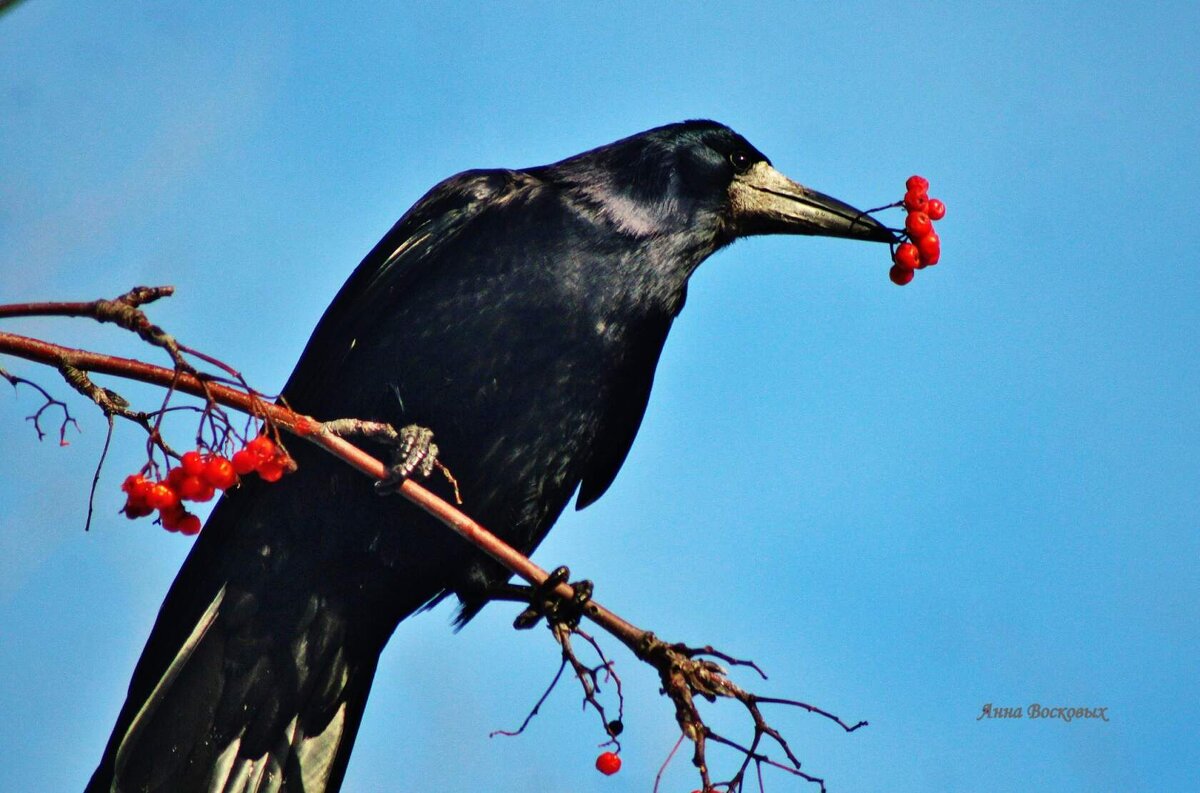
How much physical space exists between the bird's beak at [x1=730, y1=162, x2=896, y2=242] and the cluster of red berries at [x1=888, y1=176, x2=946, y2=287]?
3.48 feet

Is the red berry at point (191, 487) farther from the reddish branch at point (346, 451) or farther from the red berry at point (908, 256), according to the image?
the red berry at point (908, 256)

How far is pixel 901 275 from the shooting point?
14.4 ft

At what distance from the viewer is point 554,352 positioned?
182 inches

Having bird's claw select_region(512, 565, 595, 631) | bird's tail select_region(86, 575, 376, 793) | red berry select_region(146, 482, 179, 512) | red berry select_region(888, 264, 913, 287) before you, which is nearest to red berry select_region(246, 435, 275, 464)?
red berry select_region(146, 482, 179, 512)

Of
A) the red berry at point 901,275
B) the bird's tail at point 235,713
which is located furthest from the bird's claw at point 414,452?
the red berry at point 901,275

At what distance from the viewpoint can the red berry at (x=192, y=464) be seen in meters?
3.01

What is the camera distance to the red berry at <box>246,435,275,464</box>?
2.98 meters


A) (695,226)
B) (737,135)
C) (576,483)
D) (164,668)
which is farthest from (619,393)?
(164,668)

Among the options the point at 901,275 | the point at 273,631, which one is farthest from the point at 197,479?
the point at 901,275

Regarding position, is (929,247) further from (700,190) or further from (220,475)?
(220,475)

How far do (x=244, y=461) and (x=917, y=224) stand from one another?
236 centimetres

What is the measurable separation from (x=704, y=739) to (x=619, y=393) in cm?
200

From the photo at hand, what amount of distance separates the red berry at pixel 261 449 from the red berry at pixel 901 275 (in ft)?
7.35

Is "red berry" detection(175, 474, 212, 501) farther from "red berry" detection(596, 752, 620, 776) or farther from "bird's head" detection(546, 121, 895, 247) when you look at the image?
"bird's head" detection(546, 121, 895, 247)
